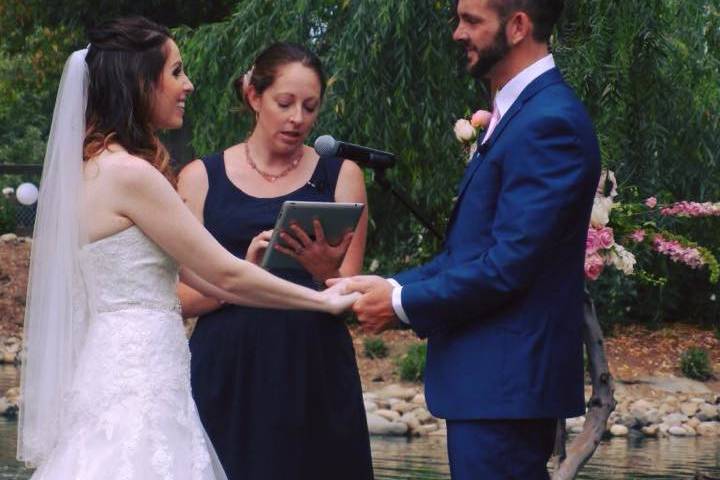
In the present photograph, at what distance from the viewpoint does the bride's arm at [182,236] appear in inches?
171

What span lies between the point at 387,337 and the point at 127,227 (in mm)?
13526

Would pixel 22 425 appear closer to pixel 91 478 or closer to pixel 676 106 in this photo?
pixel 91 478

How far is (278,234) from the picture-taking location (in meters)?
4.98

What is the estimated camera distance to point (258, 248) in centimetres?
509

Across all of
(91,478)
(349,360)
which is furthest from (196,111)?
(91,478)

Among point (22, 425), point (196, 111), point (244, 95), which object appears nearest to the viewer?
point (22, 425)

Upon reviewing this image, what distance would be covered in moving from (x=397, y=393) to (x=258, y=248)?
9599mm

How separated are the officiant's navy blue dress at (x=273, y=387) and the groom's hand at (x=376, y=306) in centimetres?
74

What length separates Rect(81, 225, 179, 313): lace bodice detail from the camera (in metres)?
4.43

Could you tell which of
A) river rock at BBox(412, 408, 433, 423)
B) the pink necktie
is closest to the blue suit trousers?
the pink necktie

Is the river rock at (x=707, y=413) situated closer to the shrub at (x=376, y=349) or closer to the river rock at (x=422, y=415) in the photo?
the river rock at (x=422, y=415)

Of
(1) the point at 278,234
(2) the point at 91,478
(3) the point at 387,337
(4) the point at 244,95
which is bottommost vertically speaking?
(3) the point at 387,337

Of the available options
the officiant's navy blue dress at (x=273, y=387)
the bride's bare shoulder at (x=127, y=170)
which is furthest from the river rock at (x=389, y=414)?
the bride's bare shoulder at (x=127, y=170)

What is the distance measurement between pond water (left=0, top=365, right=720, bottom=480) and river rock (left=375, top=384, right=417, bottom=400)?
4.44 feet
